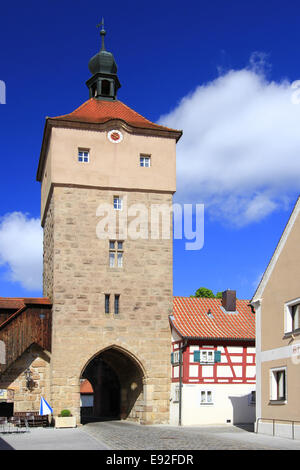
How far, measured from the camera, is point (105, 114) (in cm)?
3412

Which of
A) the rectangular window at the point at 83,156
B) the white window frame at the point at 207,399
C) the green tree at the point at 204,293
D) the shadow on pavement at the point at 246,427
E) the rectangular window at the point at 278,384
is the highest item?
the rectangular window at the point at 83,156

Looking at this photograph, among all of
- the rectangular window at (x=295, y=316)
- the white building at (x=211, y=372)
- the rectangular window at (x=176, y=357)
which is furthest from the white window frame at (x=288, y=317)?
the rectangular window at (x=176, y=357)

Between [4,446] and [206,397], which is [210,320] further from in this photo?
[4,446]

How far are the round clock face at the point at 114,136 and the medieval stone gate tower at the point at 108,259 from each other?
24 mm

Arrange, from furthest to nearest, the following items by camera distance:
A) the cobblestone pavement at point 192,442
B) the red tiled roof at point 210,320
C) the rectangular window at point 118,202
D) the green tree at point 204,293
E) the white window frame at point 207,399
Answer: the green tree at point 204,293 < the rectangular window at point 118,202 < the red tiled roof at point 210,320 < the white window frame at point 207,399 < the cobblestone pavement at point 192,442

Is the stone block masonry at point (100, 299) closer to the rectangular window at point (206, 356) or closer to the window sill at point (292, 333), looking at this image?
the rectangular window at point (206, 356)

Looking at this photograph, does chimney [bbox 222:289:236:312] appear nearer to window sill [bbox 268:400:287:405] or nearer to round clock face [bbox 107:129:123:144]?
round clock face [bbox 107:129:123:144]

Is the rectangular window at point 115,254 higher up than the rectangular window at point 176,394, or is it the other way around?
the rectangular window at point 115,254

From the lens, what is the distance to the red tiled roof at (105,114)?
32.8 m

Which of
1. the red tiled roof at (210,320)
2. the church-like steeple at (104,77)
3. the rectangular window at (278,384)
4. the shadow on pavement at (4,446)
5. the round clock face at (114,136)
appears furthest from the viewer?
the church-like steeple at (104,77)

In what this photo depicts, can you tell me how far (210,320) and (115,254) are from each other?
5.34m

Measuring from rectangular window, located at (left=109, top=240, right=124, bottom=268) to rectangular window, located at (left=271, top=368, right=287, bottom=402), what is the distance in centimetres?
1179
